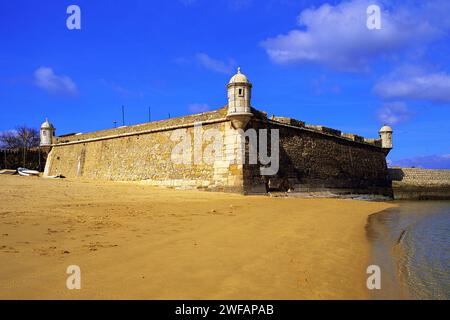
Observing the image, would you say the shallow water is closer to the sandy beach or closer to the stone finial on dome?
the sandy beach

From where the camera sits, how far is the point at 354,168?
2608cm

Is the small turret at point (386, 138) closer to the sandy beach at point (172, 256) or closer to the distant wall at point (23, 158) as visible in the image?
the sandy beach at point (172, 256)

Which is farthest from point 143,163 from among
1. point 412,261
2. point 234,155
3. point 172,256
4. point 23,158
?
point 23,158

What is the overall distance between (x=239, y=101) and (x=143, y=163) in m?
7.92

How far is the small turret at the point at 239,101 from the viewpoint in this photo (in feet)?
54.2

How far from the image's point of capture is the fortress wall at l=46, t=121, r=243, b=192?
17281mm

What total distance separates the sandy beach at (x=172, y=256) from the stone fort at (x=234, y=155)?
28.0ft

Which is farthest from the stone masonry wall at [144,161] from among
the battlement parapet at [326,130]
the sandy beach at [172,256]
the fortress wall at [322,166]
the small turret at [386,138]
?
the small turret at [386,138]

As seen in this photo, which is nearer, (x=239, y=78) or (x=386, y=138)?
(x=239, y=78)

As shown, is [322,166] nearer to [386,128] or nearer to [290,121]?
[290,121]

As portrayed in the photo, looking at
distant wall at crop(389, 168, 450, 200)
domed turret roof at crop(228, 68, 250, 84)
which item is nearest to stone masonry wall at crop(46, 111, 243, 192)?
domed turret roof at crop(228, 68, 250, 84)

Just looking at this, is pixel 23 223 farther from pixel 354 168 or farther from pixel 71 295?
pixel 354 168

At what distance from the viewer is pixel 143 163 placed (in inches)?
855
